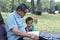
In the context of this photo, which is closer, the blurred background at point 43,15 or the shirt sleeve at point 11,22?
the shirt sleeve at point 11,22

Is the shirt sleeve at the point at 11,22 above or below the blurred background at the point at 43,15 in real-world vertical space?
above

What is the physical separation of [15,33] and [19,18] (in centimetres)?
33

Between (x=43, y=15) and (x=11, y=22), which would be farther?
(x=43, y=15)

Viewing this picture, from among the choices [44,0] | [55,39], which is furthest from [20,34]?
[44,0]

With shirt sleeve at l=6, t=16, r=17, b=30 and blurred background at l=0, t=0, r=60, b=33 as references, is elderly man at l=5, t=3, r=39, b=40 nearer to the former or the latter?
shirt sleeve at l=6, t=16, r=17, b=30

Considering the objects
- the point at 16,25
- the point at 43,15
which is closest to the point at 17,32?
the point at 16,25

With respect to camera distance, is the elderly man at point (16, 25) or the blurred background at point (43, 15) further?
the blurred background at point (43, 15)

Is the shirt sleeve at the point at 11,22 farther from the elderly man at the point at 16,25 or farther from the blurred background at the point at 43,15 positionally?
the blurred background at the point at 43,15

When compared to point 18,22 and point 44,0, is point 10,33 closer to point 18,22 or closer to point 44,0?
point 18,22

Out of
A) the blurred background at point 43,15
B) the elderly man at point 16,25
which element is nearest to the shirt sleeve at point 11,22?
the elderly man at point 16,25

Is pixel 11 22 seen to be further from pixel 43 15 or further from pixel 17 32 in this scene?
pixel 43 15

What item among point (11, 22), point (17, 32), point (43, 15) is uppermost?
point (11, 22)

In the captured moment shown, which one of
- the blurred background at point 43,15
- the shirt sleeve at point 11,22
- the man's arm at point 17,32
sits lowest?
the blurred background at point 43,15

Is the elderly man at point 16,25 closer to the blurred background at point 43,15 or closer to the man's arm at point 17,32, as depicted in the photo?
the man's arm at point 17,32
